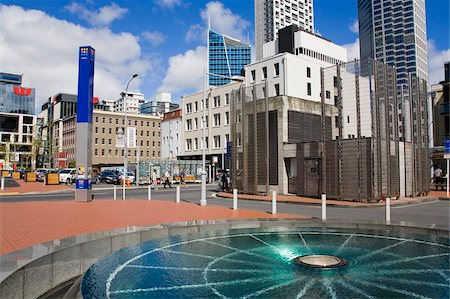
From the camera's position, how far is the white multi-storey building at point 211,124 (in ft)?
194

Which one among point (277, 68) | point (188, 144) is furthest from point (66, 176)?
point (277, 68)

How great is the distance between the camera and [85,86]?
19.7 m

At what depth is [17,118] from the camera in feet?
420

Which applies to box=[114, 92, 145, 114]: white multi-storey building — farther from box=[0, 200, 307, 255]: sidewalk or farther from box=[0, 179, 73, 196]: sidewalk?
box=[0, 200, 307, 255]: sidewalk

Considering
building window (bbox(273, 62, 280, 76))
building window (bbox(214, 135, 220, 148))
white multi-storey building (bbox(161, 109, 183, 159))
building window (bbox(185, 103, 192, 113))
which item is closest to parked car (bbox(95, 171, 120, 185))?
building window (bbox(214, 135, 220, 148))

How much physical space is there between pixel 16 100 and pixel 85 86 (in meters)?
131

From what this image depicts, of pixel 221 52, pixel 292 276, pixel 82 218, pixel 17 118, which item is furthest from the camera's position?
pixel 221 52

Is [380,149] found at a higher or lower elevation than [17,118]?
lower

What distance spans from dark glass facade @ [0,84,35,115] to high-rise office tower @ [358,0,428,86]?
14432 cm

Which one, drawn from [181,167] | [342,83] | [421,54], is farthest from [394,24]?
[342,83]

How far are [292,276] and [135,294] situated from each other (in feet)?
8.33

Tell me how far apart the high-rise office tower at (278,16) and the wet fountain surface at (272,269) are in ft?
503

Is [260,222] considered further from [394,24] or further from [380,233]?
[394,24]

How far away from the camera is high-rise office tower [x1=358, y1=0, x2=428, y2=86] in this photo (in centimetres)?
17012
